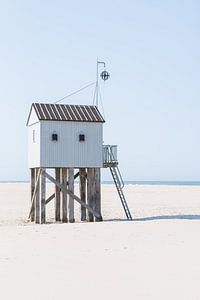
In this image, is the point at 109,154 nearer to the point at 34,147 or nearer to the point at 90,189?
the point at 90,189

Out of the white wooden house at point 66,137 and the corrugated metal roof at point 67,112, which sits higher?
the corrugated metal roof at point 67,112

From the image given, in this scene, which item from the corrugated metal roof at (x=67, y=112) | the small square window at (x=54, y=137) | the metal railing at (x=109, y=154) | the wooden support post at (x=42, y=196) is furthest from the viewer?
the metal railing at (x=109, y=154)

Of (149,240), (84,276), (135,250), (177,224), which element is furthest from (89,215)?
(84,276)

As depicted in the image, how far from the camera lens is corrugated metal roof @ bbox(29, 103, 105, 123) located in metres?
24.6

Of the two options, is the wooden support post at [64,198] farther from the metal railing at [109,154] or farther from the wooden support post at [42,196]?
the metal railing at [109,154]

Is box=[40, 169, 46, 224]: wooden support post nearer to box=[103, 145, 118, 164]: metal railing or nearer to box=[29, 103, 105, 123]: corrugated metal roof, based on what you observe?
box=[29, 103, 105, 123]: corrugated metal roof

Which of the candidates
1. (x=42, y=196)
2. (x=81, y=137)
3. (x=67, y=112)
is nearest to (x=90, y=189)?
(x=42, y=196)

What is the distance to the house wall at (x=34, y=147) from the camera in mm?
24678

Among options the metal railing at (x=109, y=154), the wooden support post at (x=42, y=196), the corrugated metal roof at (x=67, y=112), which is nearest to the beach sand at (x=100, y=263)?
the wooden support post at (x=42, y=196)

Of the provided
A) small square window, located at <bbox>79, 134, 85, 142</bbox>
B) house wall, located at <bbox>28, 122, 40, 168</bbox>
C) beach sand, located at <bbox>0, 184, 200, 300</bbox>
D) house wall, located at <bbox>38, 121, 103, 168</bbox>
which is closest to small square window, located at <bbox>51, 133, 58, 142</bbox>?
house wall, located at <bbox>38, 121, 103, 168</bbox>

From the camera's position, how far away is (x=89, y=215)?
25.5 metres

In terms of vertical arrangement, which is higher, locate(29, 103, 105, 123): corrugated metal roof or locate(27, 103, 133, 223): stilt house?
locate(29, 103, 105, 123): corrugated metal roof

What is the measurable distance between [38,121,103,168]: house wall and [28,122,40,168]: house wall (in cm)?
19

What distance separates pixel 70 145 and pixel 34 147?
6.51ft
